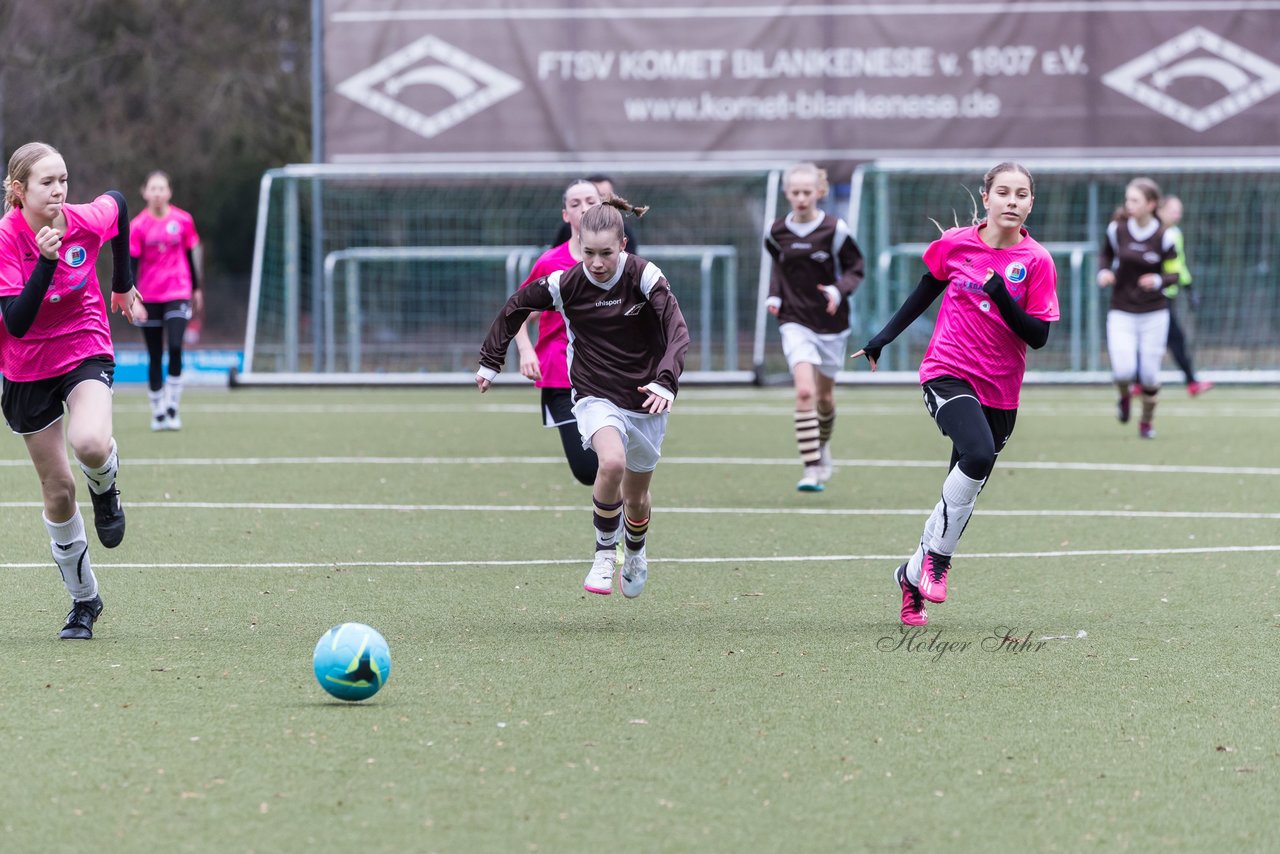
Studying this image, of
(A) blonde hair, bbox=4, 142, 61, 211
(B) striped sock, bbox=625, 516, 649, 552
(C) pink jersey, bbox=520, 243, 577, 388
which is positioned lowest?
(B) striped sock, bbox=625, 516, 649, 552

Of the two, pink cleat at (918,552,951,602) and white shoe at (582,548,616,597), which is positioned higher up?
pink cleat at (918,552,951,602)

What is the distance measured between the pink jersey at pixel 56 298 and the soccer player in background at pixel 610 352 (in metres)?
1.50

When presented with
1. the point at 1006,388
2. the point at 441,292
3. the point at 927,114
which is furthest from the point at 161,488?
the point at 927,114

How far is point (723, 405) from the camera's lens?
19656 mm

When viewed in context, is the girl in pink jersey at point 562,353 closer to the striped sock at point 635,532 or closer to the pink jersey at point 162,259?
the striped sock at point 635,532

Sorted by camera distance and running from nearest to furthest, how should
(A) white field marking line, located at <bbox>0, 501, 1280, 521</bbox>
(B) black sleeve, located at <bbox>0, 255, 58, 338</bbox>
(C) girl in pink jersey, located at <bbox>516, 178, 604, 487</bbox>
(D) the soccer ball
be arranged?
(D) the soccer ball < (B) black sleeve, located at <bbox>0, 255, 58, 338</bbox> < (C) girl in pink jersey, located at <bbox>516, 178, 604, 487</bbox> < (A) white field marking line, located at <bbox>0, 501, 1280, 521</bbox>

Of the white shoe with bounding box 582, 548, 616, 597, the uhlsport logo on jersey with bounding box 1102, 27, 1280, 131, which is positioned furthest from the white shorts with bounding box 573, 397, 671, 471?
the uhlsport logo on jersey with bounding box 1102, 27, 1280, 131

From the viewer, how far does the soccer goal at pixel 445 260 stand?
22.7 metres

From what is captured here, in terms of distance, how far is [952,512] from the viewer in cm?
729

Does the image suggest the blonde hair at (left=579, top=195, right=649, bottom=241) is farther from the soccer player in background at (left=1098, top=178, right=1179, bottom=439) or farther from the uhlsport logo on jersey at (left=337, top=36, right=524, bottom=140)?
the uhlsport logo on jersey at (left=337, top=36, right=524, bottom=140)

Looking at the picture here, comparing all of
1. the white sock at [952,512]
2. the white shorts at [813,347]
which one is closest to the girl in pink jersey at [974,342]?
the white sock at [952,512]

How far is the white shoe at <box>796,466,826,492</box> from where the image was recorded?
39.5 ft

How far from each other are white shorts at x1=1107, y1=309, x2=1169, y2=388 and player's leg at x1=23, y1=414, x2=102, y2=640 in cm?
1046

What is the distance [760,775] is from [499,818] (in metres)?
0.77
